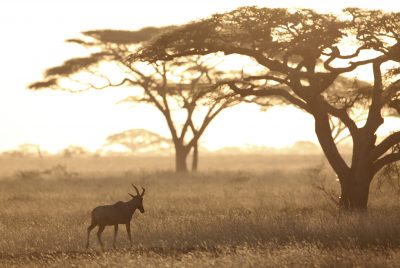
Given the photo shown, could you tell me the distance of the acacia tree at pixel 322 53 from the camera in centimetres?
1927

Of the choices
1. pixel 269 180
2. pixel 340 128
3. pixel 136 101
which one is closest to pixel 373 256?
pixel 269 180

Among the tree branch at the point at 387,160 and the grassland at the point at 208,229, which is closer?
the grassland at the point at 208,229

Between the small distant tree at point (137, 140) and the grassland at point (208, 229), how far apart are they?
66498mm

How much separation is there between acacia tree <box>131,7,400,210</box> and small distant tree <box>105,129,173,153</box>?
73826mm

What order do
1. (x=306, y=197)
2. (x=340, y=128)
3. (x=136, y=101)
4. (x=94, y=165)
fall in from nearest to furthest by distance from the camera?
(x=306, y=197) < (x=136, y=101) < (x=340, y=128) < (x=94, y=165)

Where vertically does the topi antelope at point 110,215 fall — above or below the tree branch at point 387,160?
below

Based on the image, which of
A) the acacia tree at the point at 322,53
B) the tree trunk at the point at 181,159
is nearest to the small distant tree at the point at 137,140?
the tree trunk at the point at 181,159

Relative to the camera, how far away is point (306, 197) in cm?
2328

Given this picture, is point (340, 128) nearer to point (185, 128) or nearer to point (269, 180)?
point (185, 128)

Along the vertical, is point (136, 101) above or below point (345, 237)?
above

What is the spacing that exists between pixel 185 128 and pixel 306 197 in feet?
53.4

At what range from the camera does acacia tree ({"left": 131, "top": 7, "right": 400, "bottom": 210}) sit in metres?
19.3

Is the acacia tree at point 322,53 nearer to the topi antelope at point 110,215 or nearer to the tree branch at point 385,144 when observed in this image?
the tree branch at point 385,144

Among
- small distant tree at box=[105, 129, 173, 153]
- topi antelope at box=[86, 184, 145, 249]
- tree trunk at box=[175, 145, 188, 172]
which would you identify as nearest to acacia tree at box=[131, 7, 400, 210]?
topi antelope at box=[86, 184, 145, 249]
